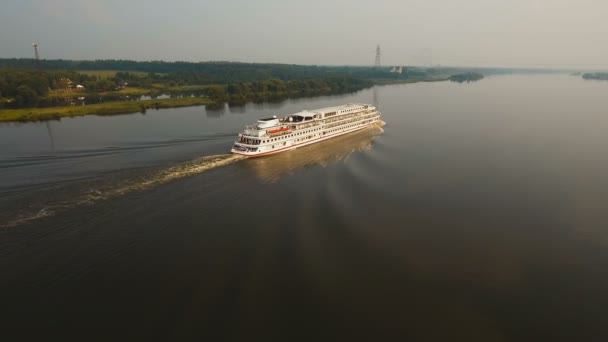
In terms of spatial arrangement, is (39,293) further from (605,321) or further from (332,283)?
(605,321)

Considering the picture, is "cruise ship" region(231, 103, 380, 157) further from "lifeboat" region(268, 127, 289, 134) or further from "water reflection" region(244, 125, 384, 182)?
"water reflection" region(244, 125, 384, 182)

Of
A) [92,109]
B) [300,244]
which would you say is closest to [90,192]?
[300,244]

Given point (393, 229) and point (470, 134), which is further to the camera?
point (470, 134)

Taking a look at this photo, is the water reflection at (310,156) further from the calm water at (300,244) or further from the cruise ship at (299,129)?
the cruise ship at (299,129)

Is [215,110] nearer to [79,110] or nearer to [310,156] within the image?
[79,110]

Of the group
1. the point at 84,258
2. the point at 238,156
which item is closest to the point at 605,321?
the point at 84,258

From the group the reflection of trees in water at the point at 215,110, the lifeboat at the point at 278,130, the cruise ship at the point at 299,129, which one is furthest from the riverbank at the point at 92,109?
the lifeboat at the point at 278,130
